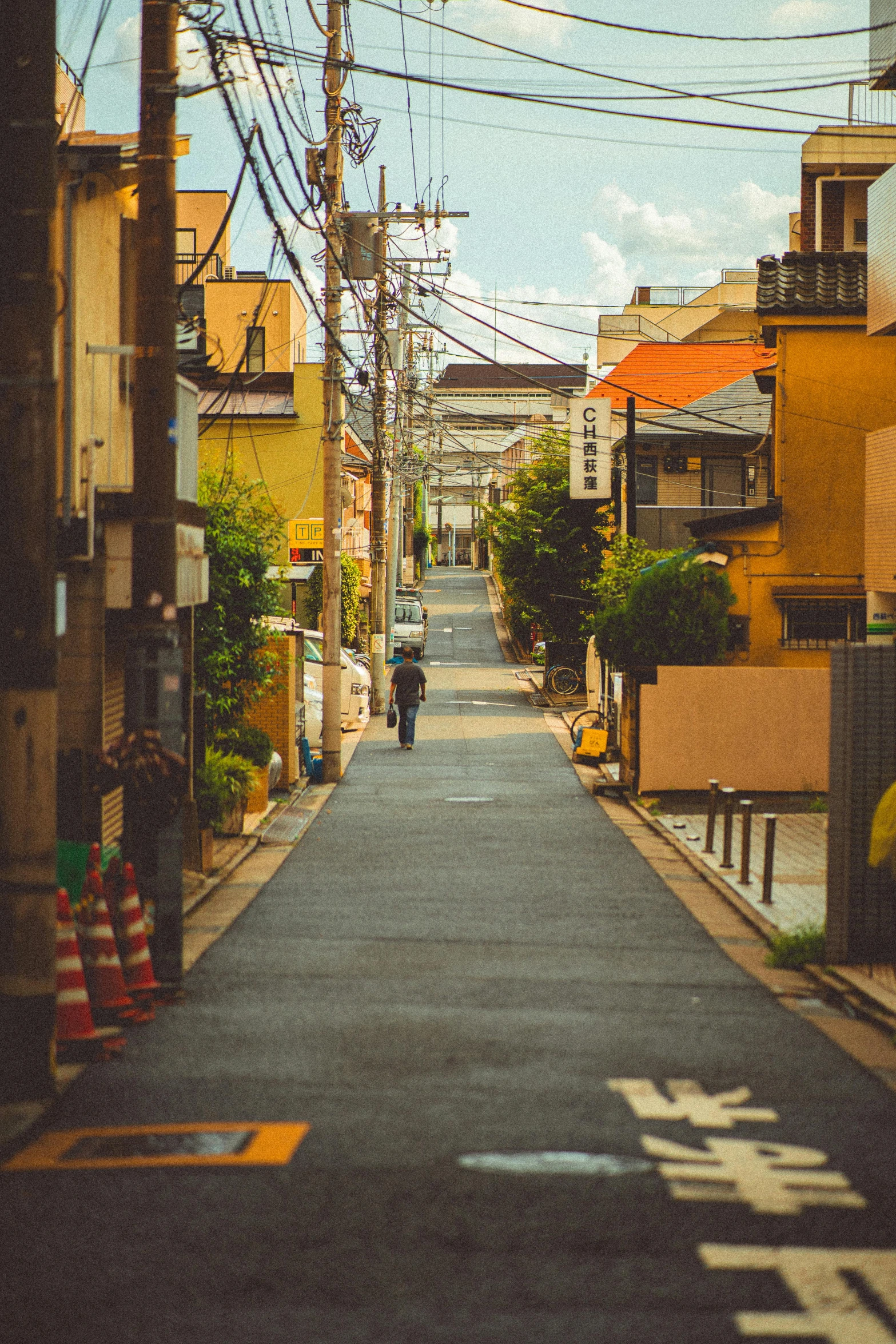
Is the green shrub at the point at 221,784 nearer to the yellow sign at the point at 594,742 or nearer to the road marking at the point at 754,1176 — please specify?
the road marking at the point at 754,1176

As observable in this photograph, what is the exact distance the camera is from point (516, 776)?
78.2 feet

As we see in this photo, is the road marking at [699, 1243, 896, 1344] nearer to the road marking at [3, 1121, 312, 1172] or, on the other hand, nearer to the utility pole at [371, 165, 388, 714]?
the road marking at [3, 1121, 312, 1172]

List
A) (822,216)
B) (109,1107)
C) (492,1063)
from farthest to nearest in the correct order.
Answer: (822,216) → (492,1063) → (109,1107)

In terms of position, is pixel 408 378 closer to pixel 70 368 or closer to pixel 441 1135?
pixel 70 368

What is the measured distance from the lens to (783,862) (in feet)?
50.4

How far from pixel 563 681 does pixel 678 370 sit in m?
13.1

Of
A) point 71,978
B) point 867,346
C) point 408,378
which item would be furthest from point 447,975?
point 408,378

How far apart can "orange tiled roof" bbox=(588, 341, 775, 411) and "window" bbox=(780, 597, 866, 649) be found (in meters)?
17.9

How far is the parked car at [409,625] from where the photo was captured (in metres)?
54.0

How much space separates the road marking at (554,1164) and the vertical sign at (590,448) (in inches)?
1226

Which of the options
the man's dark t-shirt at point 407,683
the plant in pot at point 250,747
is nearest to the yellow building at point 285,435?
the man's dark t-shirt at point 407,683

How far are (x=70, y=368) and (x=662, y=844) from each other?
32.8 ft

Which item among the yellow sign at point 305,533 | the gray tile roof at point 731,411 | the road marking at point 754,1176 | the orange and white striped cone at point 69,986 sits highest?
the gray tile roof at point 731,411

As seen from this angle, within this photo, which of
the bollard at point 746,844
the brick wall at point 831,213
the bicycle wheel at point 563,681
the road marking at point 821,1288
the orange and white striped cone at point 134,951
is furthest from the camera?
the bicycle wheel at point 563,681
